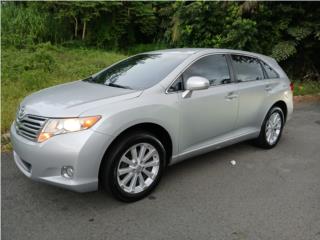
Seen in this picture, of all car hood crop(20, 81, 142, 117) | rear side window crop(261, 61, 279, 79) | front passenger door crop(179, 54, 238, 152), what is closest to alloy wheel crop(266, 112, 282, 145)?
rear side window crop(261, 61, 279, 79)

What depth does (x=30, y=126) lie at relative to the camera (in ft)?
11.3

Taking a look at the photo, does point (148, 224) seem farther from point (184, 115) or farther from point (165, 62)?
point (165, 62)

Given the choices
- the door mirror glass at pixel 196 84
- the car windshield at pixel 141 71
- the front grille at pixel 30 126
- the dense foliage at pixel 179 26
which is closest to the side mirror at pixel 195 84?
the door mirror glass at pixel 196 84

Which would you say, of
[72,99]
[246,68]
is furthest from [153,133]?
[246,68]

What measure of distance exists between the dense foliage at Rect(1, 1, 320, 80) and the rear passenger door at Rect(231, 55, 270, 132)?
15.3ft

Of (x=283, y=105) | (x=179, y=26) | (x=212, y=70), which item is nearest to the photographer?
(x=212, y=70)

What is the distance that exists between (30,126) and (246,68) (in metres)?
2.98

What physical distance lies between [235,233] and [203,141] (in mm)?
1353

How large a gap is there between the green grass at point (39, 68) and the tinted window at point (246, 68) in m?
3.57

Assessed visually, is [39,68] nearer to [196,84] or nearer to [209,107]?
[209,107]

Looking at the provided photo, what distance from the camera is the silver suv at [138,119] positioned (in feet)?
10.6

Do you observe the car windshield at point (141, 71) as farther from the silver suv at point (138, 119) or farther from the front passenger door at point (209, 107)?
the front passenger door at point (209, 107)

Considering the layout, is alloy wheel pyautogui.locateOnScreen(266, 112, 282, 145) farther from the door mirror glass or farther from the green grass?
the green grass

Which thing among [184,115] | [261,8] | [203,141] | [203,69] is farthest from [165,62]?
[261,8]
